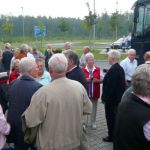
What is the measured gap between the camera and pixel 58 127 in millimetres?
4441

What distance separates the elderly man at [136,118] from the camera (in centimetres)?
316

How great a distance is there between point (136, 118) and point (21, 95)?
2.16 metres

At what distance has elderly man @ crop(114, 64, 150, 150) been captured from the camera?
10.4 ft

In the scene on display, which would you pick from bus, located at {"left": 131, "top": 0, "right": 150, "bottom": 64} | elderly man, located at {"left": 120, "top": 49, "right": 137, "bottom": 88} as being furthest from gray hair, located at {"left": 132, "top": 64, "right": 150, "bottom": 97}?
bus, located at {"left": 131, "top": 0, "right": 150, "bottom": 64}

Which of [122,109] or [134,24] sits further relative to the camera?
[134,24]

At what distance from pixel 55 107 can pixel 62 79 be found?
362mm

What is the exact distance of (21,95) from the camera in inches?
196

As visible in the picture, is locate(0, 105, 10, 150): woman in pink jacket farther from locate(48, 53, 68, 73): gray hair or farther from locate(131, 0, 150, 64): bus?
locate(131, 0, 150, 64): bus

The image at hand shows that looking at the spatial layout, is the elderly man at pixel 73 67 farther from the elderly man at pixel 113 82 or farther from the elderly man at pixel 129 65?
the elderly man at pixel 129 65

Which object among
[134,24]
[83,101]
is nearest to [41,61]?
[83,101]

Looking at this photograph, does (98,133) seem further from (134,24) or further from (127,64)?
(134,24)

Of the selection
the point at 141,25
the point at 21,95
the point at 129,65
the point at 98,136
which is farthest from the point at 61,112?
the point at 141,25

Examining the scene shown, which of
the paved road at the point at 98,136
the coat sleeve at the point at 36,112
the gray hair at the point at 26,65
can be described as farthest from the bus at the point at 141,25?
the coat sleeve at the point at 36,112

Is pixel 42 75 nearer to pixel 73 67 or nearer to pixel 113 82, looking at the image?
pixel 73 67
